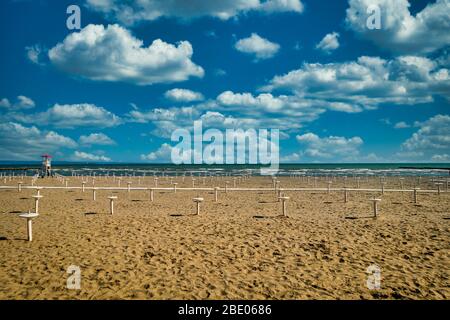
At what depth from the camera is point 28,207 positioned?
1653 centimetres

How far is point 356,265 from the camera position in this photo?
7.70 metres

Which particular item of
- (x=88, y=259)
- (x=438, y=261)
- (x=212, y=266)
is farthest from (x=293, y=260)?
(x=88, y=259)

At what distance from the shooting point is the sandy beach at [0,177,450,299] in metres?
6.30

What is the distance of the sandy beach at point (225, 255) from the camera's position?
630 centimetres

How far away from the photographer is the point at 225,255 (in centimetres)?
834

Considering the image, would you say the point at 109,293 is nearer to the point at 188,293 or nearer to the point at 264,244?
the point at 188,293
